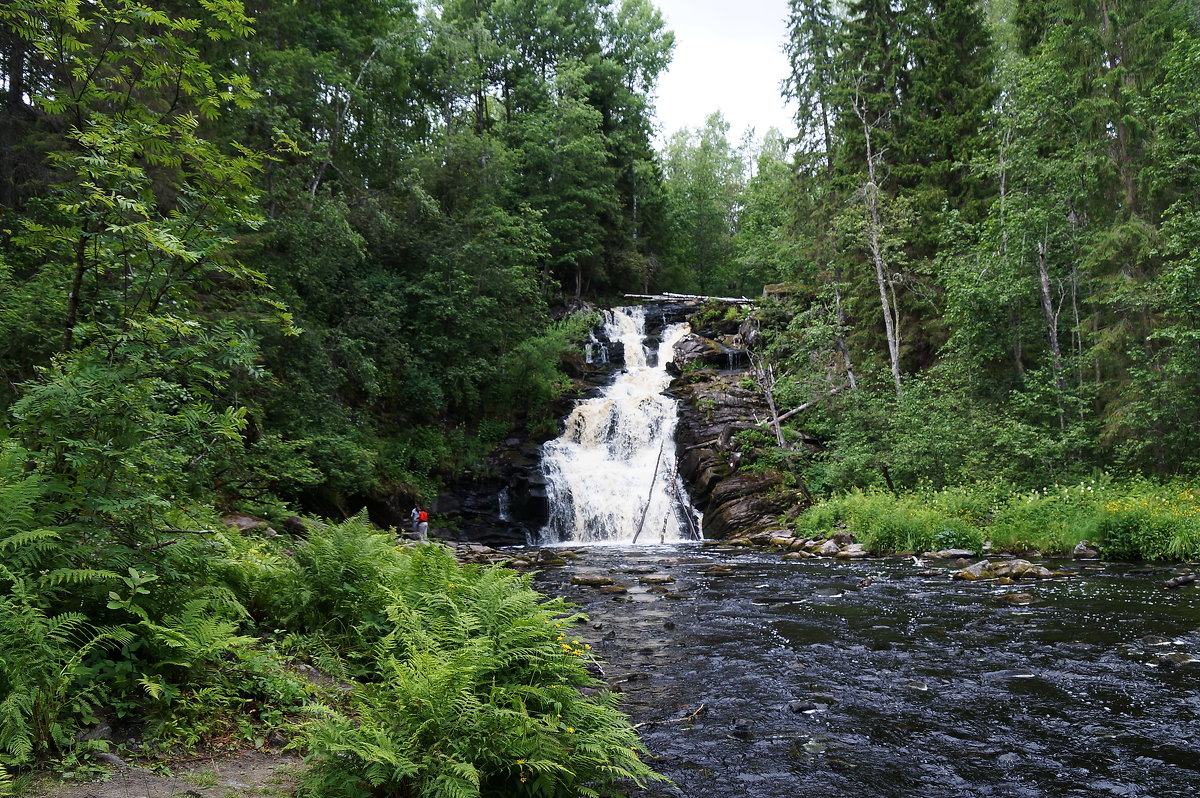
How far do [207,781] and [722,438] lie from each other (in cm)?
2160

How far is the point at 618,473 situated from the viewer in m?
23.4

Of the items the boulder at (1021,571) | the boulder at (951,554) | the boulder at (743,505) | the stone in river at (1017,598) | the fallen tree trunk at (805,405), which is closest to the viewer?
the stone in river at (1017,598)

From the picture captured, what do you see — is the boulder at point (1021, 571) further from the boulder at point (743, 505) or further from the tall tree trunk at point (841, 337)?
the tall tree trunk at point (841, 337)

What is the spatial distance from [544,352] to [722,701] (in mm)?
21874

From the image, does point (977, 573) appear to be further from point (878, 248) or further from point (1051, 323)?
point (878, 248)

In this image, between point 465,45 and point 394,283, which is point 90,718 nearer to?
point 394,283

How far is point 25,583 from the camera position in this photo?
3490 mm

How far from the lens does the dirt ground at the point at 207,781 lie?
2914 millimetres


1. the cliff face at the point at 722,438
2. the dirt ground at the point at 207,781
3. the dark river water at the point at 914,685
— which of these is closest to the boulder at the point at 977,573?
the dark river water at the point at 914,685

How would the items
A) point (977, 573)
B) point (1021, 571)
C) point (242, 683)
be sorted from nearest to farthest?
point (242, 683), point (1021, 571), point (977, 573)

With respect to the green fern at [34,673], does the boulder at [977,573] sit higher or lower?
lower

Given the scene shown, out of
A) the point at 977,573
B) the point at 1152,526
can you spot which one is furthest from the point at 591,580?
the point at 1152,526

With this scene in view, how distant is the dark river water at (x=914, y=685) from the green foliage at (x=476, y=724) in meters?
0.91

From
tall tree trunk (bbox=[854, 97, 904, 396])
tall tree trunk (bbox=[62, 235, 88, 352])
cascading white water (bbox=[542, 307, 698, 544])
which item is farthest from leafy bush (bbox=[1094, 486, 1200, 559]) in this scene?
tall tree trunk (bbox=[62, 235, 88, 352])
